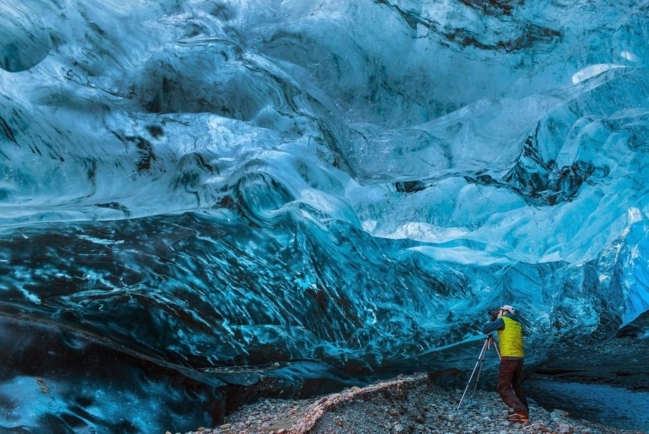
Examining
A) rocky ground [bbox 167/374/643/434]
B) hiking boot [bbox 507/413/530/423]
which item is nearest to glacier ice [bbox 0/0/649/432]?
rocky ground [bbox 167/374/643/434]

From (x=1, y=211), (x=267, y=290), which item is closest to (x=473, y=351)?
(x=267, y=290)

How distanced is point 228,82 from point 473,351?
164 inches

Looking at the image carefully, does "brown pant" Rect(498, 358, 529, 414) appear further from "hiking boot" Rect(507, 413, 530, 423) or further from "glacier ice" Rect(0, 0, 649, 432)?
"glacier ice" Rect(0, 0, 649, 432)

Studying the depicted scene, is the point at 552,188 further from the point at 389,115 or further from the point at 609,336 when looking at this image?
the point at 609,336

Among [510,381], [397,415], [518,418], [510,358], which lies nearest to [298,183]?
[397,415]

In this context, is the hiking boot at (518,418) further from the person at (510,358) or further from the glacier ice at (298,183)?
the glacier ice at (298,183)

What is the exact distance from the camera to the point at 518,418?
596 centimetres

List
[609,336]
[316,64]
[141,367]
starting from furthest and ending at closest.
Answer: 1. [609,336]
2. [316,64]
3. [141,367]

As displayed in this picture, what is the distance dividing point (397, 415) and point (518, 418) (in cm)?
126

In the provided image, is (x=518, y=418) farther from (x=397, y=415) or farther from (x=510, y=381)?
(x=397, y=415)

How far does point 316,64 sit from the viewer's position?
7.58 m

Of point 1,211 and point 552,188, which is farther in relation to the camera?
point 552,188

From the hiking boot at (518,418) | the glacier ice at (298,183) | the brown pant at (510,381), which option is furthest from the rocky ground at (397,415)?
the glacier ice at (298,183)

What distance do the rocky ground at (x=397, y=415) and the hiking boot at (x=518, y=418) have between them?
0.06m
